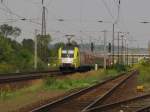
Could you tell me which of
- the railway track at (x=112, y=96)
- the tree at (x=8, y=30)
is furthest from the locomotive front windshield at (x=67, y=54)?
the tree at (x=8, y=30)

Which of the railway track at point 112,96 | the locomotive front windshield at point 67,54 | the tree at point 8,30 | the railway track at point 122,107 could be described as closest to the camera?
the railway track at point 122,107

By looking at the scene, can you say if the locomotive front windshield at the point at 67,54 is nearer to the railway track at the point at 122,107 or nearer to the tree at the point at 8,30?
the railway track at the point at 122,107

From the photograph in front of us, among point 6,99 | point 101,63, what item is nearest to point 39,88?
point 6,99

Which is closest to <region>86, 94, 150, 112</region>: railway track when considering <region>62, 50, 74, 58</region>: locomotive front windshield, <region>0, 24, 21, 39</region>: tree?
<region>62, 50, 74, 58</region>: locomotive front windshield

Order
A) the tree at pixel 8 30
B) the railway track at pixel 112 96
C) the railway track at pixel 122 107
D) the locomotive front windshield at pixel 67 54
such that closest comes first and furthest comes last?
the railway track at pixel 122 107, the railway track at pixel 112 96, the locomotive front windshield at pixel 67 54, the tree at pixel 8 30

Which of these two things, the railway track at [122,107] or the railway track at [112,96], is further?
the railway track at [112,96]

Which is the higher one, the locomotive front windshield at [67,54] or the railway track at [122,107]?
the locomotive front windshield at [67,54]

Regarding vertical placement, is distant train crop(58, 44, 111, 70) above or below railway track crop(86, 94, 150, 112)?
above

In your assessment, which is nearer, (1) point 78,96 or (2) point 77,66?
(1) point 78,96

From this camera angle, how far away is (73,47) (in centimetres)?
6006

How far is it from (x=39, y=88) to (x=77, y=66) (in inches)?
1247

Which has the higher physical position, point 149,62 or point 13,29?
point 13,29

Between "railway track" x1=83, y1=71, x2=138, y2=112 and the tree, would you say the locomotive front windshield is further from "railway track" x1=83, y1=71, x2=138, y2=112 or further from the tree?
the tree

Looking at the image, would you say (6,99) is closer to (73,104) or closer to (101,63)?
(73,104)
